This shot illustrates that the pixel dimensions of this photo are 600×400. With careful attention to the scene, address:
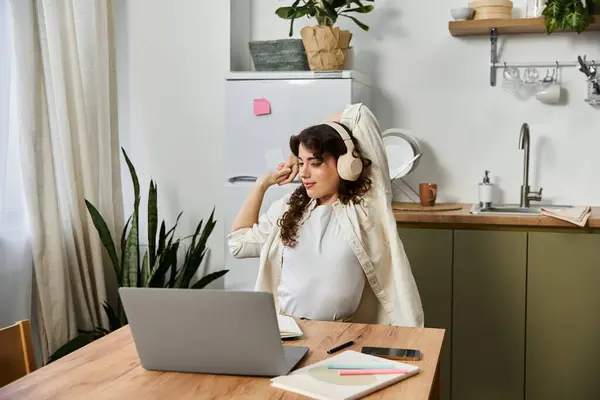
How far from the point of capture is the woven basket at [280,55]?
12.6ft

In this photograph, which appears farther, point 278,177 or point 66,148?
point 66,148

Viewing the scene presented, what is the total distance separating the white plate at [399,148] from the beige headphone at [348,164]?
1454 millimetres

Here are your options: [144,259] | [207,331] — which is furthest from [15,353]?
[144,259]

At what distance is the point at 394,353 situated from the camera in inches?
71.2

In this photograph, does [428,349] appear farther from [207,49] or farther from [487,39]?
[207,49]

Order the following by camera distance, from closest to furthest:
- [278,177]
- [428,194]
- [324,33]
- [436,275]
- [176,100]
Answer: [278,177] → [436,275] → [324,33] → [428,194] → [176,100]

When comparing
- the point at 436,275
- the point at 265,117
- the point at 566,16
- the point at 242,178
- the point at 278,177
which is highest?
the point at 566,16

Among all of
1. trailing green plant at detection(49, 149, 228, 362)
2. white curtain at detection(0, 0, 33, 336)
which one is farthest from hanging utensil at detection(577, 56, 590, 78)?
white curtain at detection(0, 0, 33, 336)

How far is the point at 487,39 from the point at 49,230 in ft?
7.61

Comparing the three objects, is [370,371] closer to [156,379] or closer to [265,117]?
[156,379]

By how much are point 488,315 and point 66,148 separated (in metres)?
2.09

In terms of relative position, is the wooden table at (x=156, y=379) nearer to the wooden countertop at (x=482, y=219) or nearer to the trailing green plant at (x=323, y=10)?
the wooden countertop at (x=482, y=219)

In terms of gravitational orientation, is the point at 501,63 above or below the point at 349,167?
above

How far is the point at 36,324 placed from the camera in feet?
12.0
